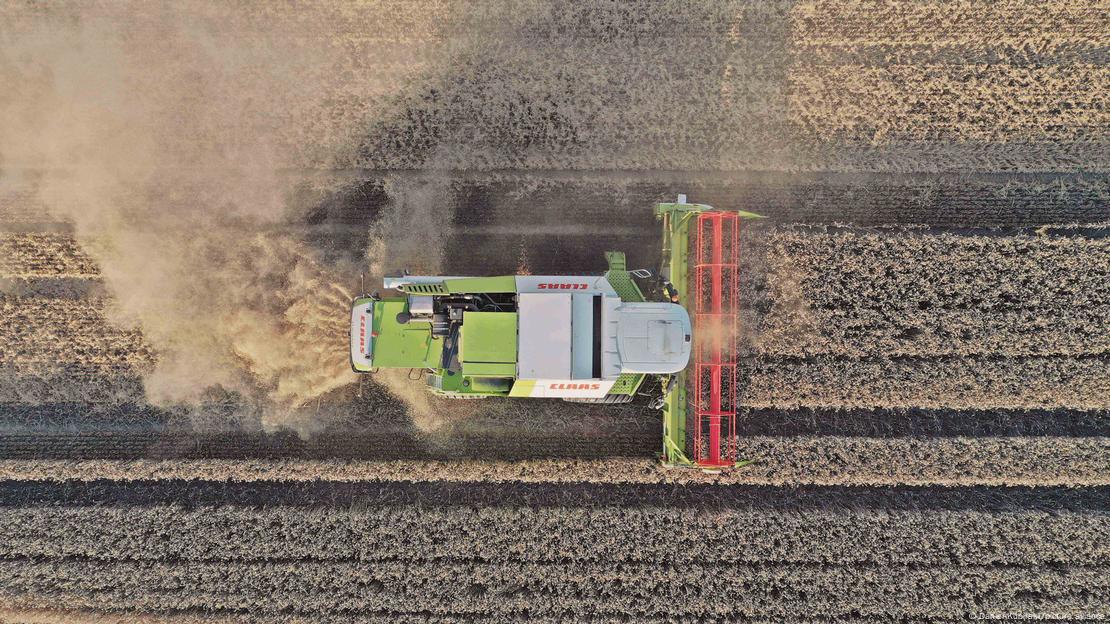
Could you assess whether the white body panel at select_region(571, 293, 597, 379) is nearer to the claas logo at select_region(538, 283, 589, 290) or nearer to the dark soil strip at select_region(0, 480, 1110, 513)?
the claas logo at select_region(538, 283, 589, 290)

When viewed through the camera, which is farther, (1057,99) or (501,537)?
(1057,99)

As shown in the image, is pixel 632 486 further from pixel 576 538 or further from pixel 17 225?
pixel 17 225

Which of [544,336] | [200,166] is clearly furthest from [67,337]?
[544,336]

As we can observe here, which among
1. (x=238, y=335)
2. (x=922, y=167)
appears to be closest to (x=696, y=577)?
(x=922, y=167)

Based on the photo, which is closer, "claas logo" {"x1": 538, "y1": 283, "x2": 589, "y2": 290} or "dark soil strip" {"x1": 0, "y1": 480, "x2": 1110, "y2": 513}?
"claas logo" {"x1": 538, "y1": 283, "x2": 589, "y2": 290}

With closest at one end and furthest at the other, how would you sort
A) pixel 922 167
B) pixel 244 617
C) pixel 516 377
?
pixel 516 377 → pixel 244 617 → pixel 922 167

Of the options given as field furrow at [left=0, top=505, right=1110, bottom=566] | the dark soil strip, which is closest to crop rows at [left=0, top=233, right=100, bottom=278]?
the dark soil strip
